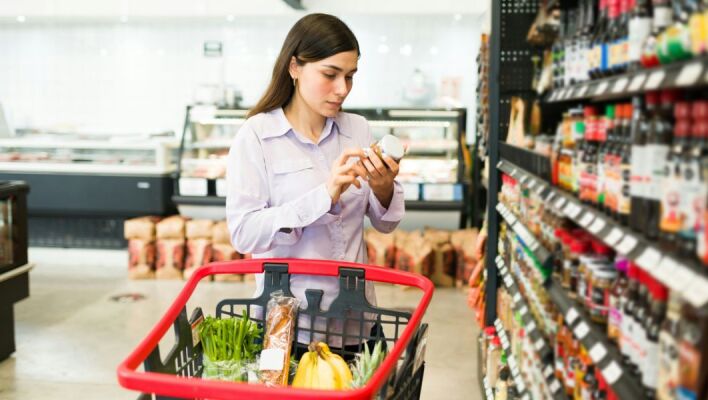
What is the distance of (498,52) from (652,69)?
2313 millimetres

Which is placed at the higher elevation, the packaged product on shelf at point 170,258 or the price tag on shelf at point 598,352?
the price tag on shelf at point 598,352

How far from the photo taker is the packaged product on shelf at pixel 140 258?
690cm

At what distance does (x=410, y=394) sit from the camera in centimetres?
191

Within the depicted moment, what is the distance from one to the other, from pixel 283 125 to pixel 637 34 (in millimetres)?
1068

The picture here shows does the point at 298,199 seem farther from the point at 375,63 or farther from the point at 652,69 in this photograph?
the point at 375,63

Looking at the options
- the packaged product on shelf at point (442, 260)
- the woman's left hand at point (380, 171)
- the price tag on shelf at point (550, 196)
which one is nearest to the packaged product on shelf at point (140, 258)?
the packaged product on shelf at point (442, 260)

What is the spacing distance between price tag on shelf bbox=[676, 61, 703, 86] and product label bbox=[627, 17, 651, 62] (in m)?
0.42

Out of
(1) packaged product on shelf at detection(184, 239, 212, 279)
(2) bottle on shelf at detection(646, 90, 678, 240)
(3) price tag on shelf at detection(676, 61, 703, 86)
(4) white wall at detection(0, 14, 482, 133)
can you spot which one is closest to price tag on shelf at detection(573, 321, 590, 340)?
(2) bottle on shelf at detection(646, 90, 678, 240)

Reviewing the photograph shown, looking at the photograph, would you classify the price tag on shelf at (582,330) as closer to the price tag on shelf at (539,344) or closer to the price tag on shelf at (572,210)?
the price tag on shelf at (572,210)

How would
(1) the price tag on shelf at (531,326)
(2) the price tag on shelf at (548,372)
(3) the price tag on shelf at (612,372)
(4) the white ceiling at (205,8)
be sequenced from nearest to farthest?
(3) the price tag on shelf at (612,372) < (2) the price tag on shelf at (548,372) < (1) the price tag on shelf at (531,326) < (4) the white ceiling at (205,8)

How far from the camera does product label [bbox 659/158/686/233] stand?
1.43 metres

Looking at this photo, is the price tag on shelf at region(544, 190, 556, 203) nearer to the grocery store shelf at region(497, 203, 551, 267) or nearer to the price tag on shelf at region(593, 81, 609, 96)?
the grocery store shelf at region(497, 203, 551, 267)

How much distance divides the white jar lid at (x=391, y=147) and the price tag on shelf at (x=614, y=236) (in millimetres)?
605

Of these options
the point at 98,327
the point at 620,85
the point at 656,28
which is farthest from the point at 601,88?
the point at 98,327
